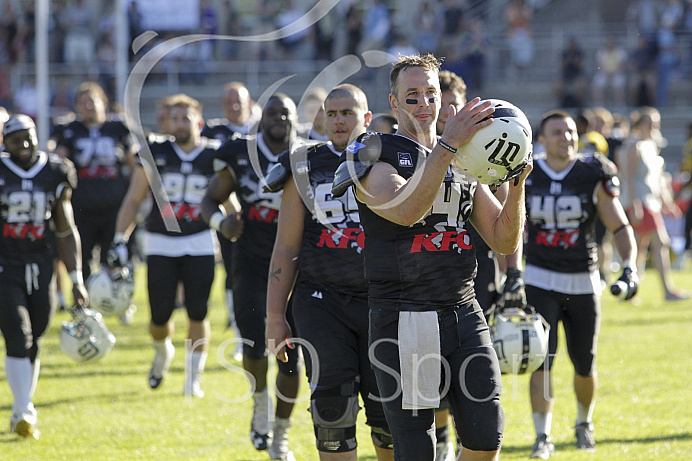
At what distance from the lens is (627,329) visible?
410 inches

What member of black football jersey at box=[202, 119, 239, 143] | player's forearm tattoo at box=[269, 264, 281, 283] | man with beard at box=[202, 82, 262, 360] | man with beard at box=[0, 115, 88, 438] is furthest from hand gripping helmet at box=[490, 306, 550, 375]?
black football jersey at box=[202, 119, 239, 143]

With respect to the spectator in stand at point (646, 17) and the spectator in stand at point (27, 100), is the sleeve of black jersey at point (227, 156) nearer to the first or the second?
the spectator in stand at point (27, 100)

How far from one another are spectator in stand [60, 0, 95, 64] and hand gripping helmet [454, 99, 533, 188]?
18.1 m

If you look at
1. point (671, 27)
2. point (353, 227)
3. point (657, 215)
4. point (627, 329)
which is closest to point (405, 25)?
point (671, 27)

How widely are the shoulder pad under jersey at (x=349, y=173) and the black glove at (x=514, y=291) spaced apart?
5.86 feet

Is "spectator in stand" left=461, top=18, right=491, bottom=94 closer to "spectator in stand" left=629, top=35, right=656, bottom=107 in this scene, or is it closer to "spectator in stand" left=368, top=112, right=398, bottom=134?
"spectator in stand" left=629, top=35, right=656, bottom=107

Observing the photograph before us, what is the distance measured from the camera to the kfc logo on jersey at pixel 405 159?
360cm

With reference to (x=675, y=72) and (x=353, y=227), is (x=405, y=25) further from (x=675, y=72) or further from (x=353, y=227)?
(x=353, y=227)

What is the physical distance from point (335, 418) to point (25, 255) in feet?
9.57

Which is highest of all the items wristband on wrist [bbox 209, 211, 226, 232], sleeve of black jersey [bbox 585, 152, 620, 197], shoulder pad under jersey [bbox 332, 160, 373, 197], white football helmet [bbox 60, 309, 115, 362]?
shoulder pad under jersey [bbox 332, 160, 373, 197]

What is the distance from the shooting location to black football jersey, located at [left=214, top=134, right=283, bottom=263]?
606 cm

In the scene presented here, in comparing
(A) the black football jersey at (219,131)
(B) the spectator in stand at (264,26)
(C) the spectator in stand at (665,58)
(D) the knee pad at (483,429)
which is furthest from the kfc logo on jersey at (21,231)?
(C) the spectator in stand at (665,58)

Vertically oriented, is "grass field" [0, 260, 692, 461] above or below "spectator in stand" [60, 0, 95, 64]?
below

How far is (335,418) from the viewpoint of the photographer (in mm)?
4441
